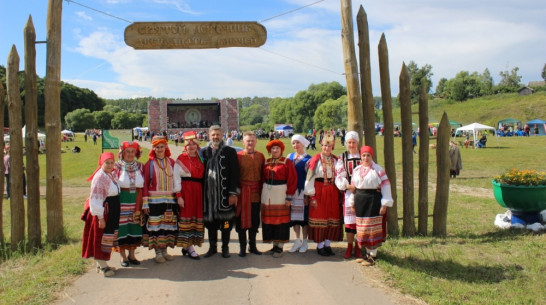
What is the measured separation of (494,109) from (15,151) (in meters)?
64.0

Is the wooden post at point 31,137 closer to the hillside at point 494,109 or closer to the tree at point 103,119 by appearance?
the hillside at point 494,109

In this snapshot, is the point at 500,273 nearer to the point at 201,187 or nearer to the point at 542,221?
the point at 542,221

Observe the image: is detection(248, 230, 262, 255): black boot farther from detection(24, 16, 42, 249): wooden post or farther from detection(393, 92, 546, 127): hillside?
detection(393, 92, 546, 127): hillside

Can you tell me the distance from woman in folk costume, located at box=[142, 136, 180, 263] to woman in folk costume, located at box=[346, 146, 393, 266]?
2.40 m

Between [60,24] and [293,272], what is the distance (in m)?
5.11

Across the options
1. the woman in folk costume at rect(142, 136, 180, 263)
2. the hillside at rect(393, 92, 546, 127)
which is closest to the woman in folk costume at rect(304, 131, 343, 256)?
the woman in folk costume at rect(142, 136, 180, 263)

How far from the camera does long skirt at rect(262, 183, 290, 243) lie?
19.1 ft

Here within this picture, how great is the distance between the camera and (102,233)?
5.12 meters

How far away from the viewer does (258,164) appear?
5863 mm

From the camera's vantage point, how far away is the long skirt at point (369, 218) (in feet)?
17.6

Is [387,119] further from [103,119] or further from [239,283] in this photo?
[103,119]

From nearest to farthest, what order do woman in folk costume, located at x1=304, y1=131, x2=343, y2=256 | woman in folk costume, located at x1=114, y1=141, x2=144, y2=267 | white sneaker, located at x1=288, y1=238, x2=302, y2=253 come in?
1. woman in folk costume, located at x1=114, y1=141, x2=144, y2=267
2. woman in folk costume, located at x1=304, y1=131, x2=343, y2=256
3. white sneaker, located at x1=288, y1=238, x2=302, y2=253

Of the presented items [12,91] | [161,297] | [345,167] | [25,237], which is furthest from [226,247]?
[12,91]

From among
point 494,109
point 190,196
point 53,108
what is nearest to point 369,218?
point 190,196
